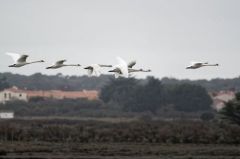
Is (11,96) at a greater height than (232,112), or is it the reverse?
(11,96)

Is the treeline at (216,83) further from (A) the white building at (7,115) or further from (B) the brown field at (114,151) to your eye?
(B) the brown field at (114,151)

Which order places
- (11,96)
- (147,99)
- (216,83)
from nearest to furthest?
(147,99), (11,96), (216,83)

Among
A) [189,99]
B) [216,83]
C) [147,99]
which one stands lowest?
[189,99]

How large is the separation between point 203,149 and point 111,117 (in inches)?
1926

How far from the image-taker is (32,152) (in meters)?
52.7

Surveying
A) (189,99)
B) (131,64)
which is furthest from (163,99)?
(131,64)

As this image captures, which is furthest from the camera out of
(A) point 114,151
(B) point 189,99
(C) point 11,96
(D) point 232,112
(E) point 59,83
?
(E) point 59,83

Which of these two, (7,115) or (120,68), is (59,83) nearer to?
(7,115)

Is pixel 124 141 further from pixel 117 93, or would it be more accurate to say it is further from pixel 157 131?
pixel 117 93

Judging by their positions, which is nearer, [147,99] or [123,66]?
[123,66]

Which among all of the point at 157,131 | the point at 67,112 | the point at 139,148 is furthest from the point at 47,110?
the point at 139,148

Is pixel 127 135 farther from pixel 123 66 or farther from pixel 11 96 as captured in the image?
pixel 11 96

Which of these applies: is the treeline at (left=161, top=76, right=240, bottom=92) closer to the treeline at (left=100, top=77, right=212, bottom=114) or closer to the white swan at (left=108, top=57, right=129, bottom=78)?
the treeline at (left=100, top=77, right=212, bottom=114)

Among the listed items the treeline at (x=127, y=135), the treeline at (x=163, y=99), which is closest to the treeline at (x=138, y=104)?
the treeline at (x=163, y=99)
